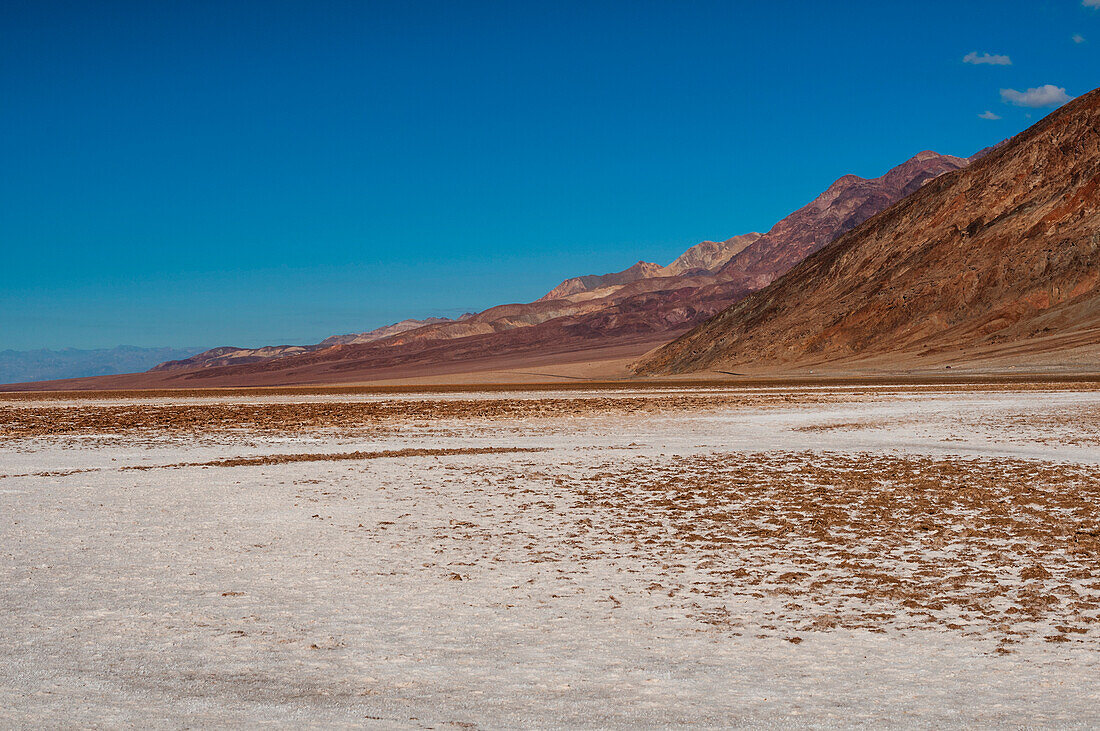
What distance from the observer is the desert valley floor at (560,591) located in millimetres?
5125

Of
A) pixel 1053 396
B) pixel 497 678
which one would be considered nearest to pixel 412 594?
pixel 497 678

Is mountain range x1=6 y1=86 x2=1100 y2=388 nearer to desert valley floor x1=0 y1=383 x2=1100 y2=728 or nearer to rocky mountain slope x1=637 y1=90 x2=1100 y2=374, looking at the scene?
rocky mountain slope x1=637 y1=90 x2=1100 y2=374

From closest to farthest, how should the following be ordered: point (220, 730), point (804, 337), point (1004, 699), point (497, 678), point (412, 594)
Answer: point (220, 730), point (1004, 699), point (497, 678), point (412, 594), point (804, 337)

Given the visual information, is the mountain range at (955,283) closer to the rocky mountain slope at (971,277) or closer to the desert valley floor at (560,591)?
the rocky mountain slope at (971,277)

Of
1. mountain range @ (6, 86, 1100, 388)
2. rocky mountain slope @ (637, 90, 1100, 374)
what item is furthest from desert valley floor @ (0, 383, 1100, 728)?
rocky mountain slope @ (637, 90, 1100, 374)

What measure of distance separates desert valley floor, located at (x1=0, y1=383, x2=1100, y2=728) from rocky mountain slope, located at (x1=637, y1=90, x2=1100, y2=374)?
56918 millimetres

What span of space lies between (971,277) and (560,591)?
265ft

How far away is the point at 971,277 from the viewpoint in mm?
79312

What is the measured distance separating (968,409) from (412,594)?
82.7 feet

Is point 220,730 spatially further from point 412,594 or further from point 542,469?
point 542,469

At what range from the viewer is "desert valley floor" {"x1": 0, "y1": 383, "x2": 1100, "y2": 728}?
512cm

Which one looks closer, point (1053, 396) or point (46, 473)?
point (46, 473)

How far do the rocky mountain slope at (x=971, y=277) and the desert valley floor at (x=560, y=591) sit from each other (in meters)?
56.9

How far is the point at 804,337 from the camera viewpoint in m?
88.6
